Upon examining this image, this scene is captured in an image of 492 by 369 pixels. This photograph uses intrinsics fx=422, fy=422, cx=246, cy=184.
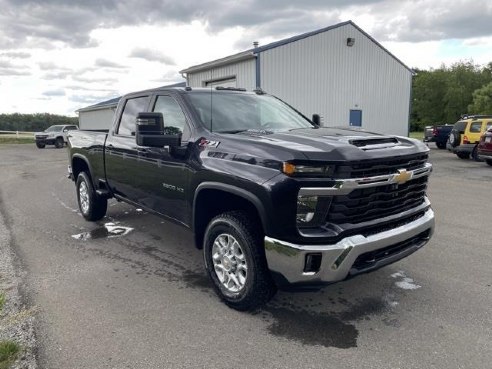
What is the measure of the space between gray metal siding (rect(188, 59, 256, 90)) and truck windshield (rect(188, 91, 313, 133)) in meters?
12.5

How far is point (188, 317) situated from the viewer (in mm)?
3561

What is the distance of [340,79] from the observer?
20.1 meters

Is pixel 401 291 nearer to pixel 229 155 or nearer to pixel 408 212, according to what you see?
pixel 408 212

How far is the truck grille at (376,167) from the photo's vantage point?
3.10 meters

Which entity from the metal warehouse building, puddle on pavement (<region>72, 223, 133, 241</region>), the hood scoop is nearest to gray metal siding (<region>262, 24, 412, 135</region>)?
the metal warehouse building

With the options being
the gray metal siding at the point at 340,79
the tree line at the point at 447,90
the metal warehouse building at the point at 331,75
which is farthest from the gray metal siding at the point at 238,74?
the tree line at the point at 447,90

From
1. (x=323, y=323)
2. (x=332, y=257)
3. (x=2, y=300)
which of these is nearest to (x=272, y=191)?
(x=332, y=257)

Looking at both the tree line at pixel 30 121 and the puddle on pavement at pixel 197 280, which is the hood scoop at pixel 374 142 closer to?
the puddle on pavement at pixel 197 280

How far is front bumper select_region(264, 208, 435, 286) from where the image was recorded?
10.0ft

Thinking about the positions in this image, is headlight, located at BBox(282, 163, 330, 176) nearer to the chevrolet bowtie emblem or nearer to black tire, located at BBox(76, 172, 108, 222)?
the chevrolet bowtie emblem

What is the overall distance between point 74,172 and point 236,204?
14.7 feet

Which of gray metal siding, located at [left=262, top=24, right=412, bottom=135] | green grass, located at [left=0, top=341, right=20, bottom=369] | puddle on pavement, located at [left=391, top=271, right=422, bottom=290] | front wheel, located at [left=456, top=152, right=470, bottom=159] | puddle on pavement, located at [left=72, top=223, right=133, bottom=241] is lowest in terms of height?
front wheel, located at [left=456, top=152, right=470, bottom=159]

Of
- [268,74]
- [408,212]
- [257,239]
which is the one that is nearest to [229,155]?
[257,239]

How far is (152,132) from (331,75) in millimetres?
17112
